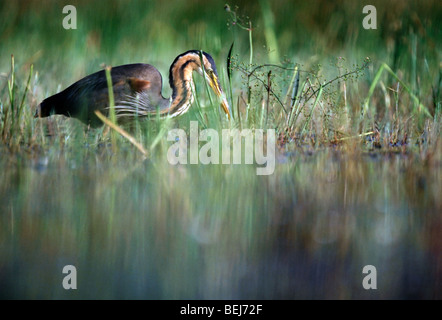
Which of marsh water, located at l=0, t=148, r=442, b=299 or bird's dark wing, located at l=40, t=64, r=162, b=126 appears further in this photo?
bird's dark wing, located at l=40, t=64, r=162, b=126

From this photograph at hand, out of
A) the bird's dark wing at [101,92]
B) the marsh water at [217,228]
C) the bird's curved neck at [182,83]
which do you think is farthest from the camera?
the bird's curved neck at [182,83]

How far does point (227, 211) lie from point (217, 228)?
9.6 inches

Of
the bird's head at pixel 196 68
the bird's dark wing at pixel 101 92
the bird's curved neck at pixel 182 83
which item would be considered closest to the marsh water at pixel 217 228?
the bird's dark wing at pixel 101 92

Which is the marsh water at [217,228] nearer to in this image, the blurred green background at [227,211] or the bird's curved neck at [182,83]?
the blurred green background at [227,211]

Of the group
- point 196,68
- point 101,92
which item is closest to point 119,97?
point 101,92

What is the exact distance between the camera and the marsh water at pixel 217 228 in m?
3.02

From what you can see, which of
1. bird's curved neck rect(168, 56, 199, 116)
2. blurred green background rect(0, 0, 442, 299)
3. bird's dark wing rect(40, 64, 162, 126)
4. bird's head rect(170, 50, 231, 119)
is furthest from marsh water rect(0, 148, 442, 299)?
bird's head rect(170, 50, 231, 119)

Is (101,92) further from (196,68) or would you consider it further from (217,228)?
(217,228)

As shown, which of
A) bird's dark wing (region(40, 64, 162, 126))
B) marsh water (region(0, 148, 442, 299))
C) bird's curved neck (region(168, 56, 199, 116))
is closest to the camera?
marsh water (region(0, 148, 442, 299))

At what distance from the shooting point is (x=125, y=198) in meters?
3.90

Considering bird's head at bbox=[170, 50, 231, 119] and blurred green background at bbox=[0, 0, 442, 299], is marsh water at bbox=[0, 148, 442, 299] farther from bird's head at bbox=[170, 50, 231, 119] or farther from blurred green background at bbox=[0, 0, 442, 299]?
bird's head at bbox=[170, 50, 231, 119]

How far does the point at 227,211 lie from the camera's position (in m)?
3.76

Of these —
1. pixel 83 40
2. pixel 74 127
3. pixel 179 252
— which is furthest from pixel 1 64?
pixel 179 252

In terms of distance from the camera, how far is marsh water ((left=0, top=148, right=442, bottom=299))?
3018 millimetres
